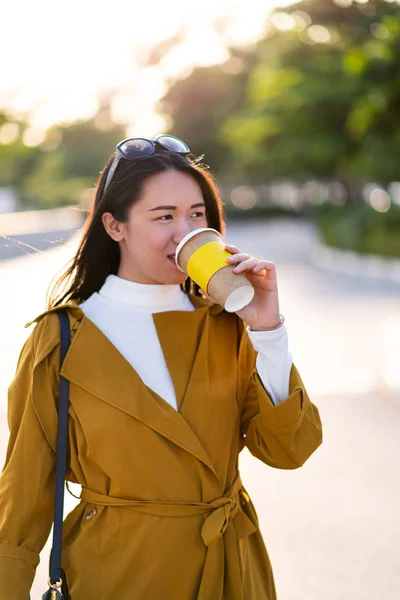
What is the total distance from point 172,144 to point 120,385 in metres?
0.66

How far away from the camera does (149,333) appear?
6.93 feet

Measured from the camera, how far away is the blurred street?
4004 mm

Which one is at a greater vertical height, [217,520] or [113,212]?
[113,212]

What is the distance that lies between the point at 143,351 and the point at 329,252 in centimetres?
2064

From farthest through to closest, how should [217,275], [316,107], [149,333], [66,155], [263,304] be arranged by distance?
[66,155], [316,107], [149,333], [263,304], [217,275]

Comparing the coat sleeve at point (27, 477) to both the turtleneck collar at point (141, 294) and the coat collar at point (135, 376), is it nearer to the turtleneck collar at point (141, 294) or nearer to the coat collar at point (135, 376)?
the coat collar at point (135, 376)

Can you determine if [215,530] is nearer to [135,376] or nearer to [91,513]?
[91,513]

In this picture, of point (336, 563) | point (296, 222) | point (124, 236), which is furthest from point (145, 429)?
point (296, 222)

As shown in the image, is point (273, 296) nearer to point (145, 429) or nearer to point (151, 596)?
point (145, 429)

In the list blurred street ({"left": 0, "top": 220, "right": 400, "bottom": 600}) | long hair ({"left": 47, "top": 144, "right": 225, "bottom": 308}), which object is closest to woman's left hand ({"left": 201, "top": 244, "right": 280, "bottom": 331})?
long hair ({"left": 47, "top": 144, "right": 225, "bottom": 308})

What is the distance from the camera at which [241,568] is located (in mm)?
2055

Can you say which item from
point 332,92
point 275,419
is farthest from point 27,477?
point 332,92

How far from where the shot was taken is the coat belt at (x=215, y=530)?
1947mm

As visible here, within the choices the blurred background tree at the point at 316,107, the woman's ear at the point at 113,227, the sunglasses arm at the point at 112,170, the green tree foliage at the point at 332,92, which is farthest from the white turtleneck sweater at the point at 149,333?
the green tree foliage at the point at 332,92
